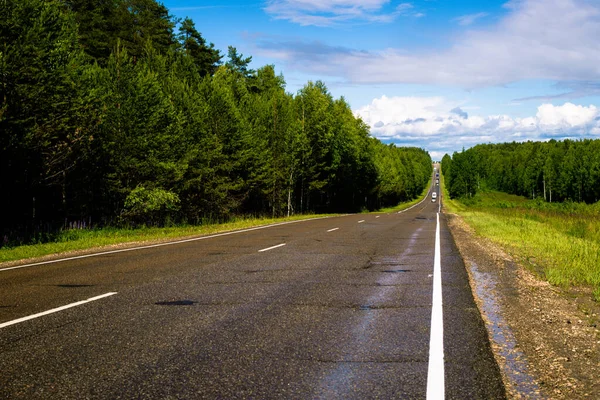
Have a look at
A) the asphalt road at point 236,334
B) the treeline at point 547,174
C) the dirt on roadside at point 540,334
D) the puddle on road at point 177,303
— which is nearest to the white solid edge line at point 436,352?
the asphalt road at point 236,334

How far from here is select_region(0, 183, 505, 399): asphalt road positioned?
11.1ft

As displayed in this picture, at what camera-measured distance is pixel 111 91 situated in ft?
65.5

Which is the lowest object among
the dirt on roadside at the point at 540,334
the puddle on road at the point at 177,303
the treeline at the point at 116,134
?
the dirt on roadside at the point at 540,334

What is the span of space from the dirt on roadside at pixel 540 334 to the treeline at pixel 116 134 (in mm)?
14357

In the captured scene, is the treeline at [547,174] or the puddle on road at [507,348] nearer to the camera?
the puddle on road at [507,348]

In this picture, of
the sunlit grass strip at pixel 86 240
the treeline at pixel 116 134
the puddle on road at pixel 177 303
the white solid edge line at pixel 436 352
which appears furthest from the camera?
the treeline at pixel 116 134

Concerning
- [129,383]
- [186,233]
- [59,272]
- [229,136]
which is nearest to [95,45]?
[229,136]

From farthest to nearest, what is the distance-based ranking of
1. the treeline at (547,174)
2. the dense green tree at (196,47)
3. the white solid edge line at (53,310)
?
the treeline at (547,174) → the dense green tree at (196,47) → the white solid edge line at (53,310)

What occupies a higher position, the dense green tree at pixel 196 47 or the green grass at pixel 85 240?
the dense green tree at pixel 196 47

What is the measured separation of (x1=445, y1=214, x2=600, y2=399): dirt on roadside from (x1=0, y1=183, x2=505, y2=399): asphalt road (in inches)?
8.1

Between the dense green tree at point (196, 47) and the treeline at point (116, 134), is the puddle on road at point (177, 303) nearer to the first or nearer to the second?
the treeline at point (116, 134)

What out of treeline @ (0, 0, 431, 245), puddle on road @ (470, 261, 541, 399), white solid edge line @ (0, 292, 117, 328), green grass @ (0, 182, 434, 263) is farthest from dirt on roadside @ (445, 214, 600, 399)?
treeline @ (0, 0, 431, 245)

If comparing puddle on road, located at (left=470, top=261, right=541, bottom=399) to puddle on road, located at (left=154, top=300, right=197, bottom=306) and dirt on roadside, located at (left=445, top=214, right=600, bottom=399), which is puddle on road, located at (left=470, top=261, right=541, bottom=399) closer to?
dirt on roadside, located at (left=445, top=214, right=600, bottom=399)

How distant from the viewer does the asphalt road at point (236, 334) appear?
11.1ft
